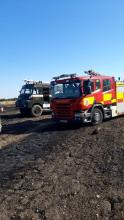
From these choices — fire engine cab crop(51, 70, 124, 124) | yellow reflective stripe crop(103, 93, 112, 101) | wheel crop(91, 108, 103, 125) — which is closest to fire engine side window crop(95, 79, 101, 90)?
fire engine cab crop(51, 70, 124, 124)

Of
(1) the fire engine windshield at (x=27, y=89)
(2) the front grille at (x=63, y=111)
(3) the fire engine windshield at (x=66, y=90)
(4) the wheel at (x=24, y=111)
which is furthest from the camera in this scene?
(4) the wheel at (x=24, y=111)

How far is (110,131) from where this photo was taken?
1384cm

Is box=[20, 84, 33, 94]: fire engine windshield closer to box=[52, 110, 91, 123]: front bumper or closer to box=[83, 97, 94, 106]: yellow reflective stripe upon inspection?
box=[52, 110, 91, 123]: front bumper

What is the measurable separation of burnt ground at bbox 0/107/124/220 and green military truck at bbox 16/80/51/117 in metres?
7.88

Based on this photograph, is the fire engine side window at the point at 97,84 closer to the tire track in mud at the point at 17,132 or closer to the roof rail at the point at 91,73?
the roof rail at the point at 91,73

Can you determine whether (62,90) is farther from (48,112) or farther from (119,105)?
(48,112)

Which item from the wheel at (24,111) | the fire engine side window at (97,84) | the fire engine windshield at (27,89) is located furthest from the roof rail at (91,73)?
the wheel at (24,111)

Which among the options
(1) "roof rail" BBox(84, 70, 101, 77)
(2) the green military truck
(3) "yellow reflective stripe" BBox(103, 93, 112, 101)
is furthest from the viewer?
(2) the green military truck

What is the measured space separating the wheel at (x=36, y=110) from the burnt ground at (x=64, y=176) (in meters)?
7.87

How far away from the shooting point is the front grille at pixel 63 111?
15.3m

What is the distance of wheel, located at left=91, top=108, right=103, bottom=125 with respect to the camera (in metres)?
15.9

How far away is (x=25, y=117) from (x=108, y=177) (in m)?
15.1

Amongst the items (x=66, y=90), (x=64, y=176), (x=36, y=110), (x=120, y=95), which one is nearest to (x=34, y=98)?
(x=36, y=110)

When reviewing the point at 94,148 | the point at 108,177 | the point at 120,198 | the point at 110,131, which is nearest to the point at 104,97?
the point at 110,131
